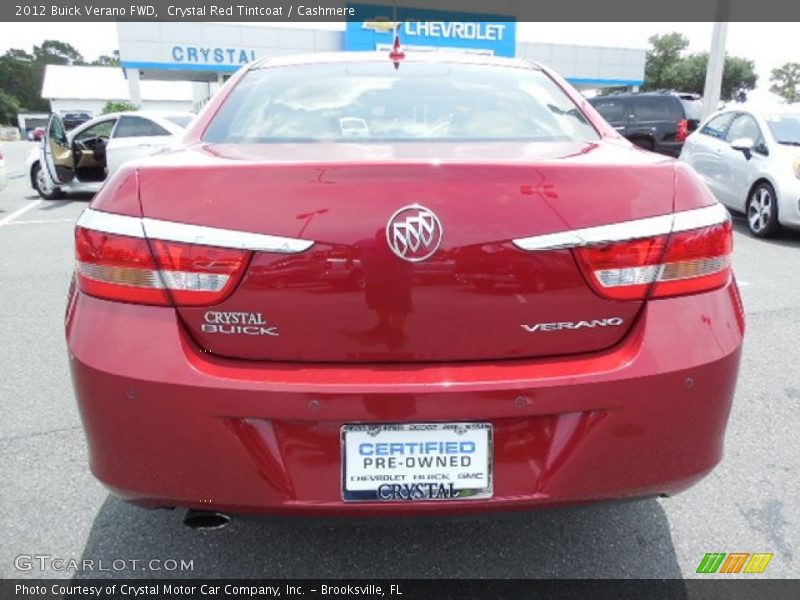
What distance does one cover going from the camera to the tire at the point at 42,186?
11695mm

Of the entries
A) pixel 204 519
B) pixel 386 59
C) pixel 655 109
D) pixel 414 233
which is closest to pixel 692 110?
pixel 655 109

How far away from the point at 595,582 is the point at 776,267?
514 centimetres

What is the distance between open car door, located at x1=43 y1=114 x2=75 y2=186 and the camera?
10250 mm

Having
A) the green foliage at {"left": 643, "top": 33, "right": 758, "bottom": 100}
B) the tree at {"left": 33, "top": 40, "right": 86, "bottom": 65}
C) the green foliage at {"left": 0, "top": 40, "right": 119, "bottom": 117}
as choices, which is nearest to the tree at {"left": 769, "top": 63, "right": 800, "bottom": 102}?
the green foliage at {"left": 643, "top": 33, "right": 758, "bottom": 100}

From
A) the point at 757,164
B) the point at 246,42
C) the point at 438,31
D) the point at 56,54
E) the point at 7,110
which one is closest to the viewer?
the point at 757,164

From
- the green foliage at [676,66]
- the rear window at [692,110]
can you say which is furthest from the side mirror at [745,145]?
the green foliage at [676,66]

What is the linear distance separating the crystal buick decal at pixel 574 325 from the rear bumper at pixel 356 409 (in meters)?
0.06

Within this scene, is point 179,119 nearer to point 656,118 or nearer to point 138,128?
point 138,128

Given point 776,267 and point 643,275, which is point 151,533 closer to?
point 643,275

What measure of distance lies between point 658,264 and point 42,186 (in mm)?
12584

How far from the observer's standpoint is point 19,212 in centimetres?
1029

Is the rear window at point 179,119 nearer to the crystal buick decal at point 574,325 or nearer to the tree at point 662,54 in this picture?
the crystal buick decal at point 574,325

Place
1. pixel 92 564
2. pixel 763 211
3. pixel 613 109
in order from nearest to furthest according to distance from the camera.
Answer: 1. pixel 92 564
2. pixel 763 211
3. pixel 613 109

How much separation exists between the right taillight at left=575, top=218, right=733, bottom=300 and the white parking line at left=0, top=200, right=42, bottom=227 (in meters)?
9.55
